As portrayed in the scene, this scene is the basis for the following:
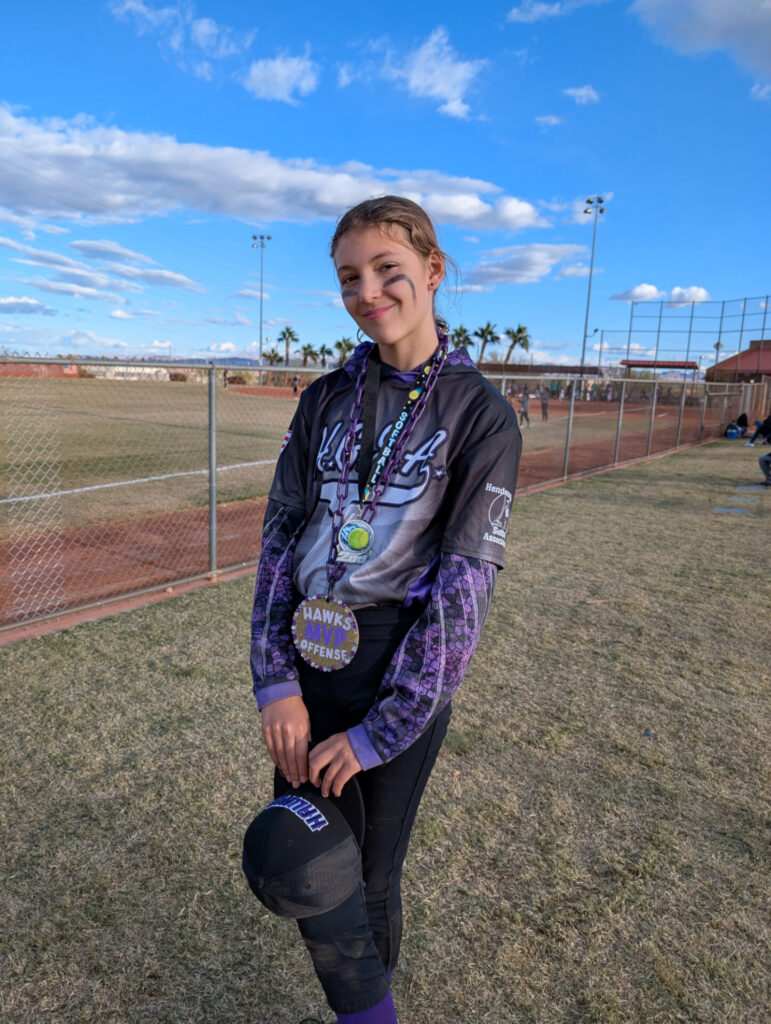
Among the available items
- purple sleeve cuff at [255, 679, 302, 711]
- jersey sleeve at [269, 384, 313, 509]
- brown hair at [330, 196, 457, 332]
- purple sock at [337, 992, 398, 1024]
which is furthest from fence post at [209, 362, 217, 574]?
purple sock at [337, 992, 398, 1024]

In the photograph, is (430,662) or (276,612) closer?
(430,662)

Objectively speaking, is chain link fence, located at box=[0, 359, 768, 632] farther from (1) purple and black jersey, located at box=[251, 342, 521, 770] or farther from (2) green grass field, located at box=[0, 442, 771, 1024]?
(1) purple and black jersey, located at box=[251, 342, 521, 770]

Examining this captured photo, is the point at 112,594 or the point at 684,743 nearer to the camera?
the point at 684,743

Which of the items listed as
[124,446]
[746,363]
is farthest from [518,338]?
[124,446]

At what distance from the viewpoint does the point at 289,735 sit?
134 cm

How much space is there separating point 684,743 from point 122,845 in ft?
8.44

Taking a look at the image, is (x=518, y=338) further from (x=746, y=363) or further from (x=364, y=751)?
(x=364, y=751)

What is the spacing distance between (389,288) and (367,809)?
41.2 inches

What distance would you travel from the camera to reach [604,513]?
9.11m

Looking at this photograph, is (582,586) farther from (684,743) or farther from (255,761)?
(255,761)

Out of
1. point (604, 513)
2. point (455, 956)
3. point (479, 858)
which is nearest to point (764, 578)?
point (604, 513)

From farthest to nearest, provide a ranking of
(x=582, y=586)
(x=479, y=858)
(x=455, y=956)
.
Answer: (x=582, y=586), (x=479, y=858), (x=455, y=956)

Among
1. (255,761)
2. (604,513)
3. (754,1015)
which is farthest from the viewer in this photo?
(604,513)

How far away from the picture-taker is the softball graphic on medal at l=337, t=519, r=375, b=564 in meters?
Answer: 1.32
